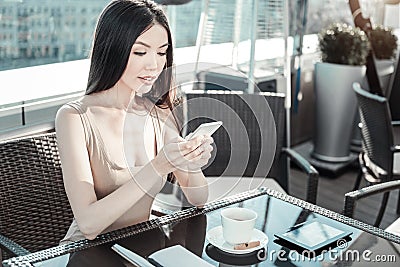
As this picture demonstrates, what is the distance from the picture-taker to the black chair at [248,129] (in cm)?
258

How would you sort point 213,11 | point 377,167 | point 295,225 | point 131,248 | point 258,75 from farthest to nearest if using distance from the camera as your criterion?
point 258,75 → point 213,11 → point 377,167 → point 295,225 → point 131,248

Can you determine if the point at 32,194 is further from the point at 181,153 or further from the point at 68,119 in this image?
the point at 181,153

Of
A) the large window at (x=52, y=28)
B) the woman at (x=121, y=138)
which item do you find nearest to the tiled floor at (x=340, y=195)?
the large window at (x=52, y=28)

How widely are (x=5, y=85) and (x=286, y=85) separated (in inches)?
71.4

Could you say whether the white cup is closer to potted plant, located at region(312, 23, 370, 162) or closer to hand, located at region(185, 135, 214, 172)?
hand, located at region(185, 135, 214, 172)

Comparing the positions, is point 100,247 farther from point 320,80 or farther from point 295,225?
point 320,80

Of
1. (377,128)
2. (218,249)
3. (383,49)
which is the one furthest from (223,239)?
(383,49)

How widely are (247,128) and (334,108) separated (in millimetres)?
1439

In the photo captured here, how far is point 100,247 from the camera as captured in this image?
1.40m

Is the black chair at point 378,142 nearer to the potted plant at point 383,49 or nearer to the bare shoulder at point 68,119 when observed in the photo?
the potted plant at point 383,49

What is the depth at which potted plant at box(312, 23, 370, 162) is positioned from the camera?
3.87 meters

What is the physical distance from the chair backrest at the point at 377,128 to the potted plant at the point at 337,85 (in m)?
0.89

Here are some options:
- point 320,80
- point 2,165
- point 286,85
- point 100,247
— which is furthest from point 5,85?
point 320,80

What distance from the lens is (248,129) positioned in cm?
269
